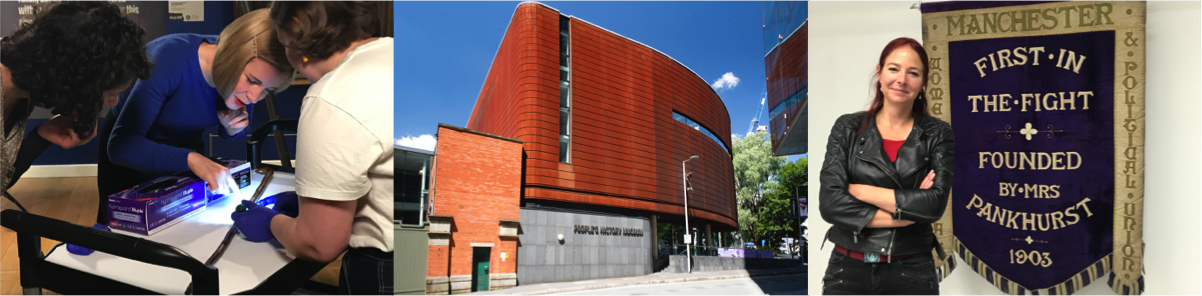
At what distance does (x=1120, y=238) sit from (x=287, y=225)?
365 cm

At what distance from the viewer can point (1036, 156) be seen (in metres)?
2.32

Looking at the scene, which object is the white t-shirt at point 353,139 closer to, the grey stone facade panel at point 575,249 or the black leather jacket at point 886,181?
the grey stone facade panel at point 575,249

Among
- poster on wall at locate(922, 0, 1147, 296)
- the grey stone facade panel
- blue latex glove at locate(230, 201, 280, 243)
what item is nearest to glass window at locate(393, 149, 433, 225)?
the grey stone facade panel

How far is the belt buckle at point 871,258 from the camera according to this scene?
4.65 feet

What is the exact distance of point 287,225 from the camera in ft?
6.72

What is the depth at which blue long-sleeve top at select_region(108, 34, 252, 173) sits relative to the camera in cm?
209

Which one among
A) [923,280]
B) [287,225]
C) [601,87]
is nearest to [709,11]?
[601,87]

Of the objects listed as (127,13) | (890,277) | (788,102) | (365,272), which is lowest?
(365,272)

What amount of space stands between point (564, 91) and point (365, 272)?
4.78ft

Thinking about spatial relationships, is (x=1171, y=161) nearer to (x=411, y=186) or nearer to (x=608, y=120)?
(x=608, y=120)

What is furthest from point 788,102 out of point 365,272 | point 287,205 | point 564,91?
point 287,205

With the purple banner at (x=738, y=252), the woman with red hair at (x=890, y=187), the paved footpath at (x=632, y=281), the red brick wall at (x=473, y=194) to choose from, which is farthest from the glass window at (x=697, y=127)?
the woman with red hair at (x=890, y=187)

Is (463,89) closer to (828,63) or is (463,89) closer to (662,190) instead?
(662,190)

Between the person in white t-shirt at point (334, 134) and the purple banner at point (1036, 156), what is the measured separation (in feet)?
8.78
